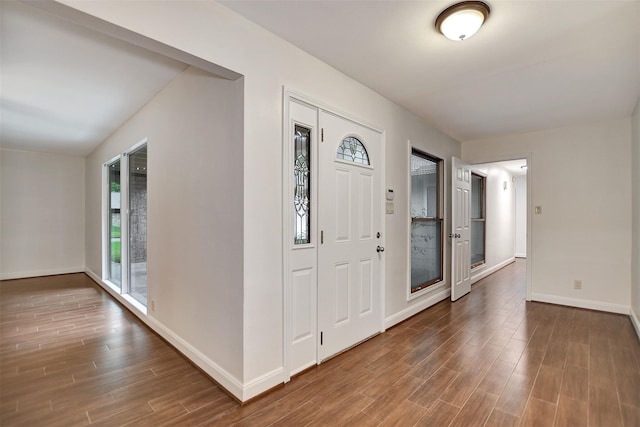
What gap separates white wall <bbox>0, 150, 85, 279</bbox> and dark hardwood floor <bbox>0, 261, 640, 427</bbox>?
10.0 feet

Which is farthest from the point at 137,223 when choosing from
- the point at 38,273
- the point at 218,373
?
the point at 38,273

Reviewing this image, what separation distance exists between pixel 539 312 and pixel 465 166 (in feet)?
7.49

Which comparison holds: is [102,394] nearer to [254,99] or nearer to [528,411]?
[254,99]

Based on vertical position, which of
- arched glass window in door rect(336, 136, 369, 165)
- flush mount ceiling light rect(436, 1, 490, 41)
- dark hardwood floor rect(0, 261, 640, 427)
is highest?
flush mount ceiling light rect(436, 1, 490, 41)

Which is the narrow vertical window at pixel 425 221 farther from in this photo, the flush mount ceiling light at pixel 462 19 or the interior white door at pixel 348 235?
the flush mount ceiling light at pixel 462 19

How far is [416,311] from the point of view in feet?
12.6

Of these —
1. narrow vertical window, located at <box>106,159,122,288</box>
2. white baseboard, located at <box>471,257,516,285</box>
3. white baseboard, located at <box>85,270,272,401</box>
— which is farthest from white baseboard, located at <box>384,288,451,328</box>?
narrow vertical window, located at <box>106,159,122,288</box>

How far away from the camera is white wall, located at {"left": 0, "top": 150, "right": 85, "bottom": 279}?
583 centimetres

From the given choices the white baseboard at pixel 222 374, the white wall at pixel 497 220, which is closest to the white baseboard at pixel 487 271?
the white wall at pixel 497 220

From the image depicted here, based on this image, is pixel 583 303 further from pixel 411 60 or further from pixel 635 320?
pixel 411 60

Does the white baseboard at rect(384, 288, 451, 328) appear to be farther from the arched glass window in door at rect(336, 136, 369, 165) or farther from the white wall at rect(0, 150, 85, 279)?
the white wall at rect(0, 150, 85, 279)

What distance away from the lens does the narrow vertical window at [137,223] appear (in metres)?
3.88

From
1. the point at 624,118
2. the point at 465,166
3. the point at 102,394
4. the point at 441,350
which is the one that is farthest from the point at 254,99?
the point at 624,118

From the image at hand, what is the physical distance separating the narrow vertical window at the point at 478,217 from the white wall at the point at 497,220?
0.30 ft
